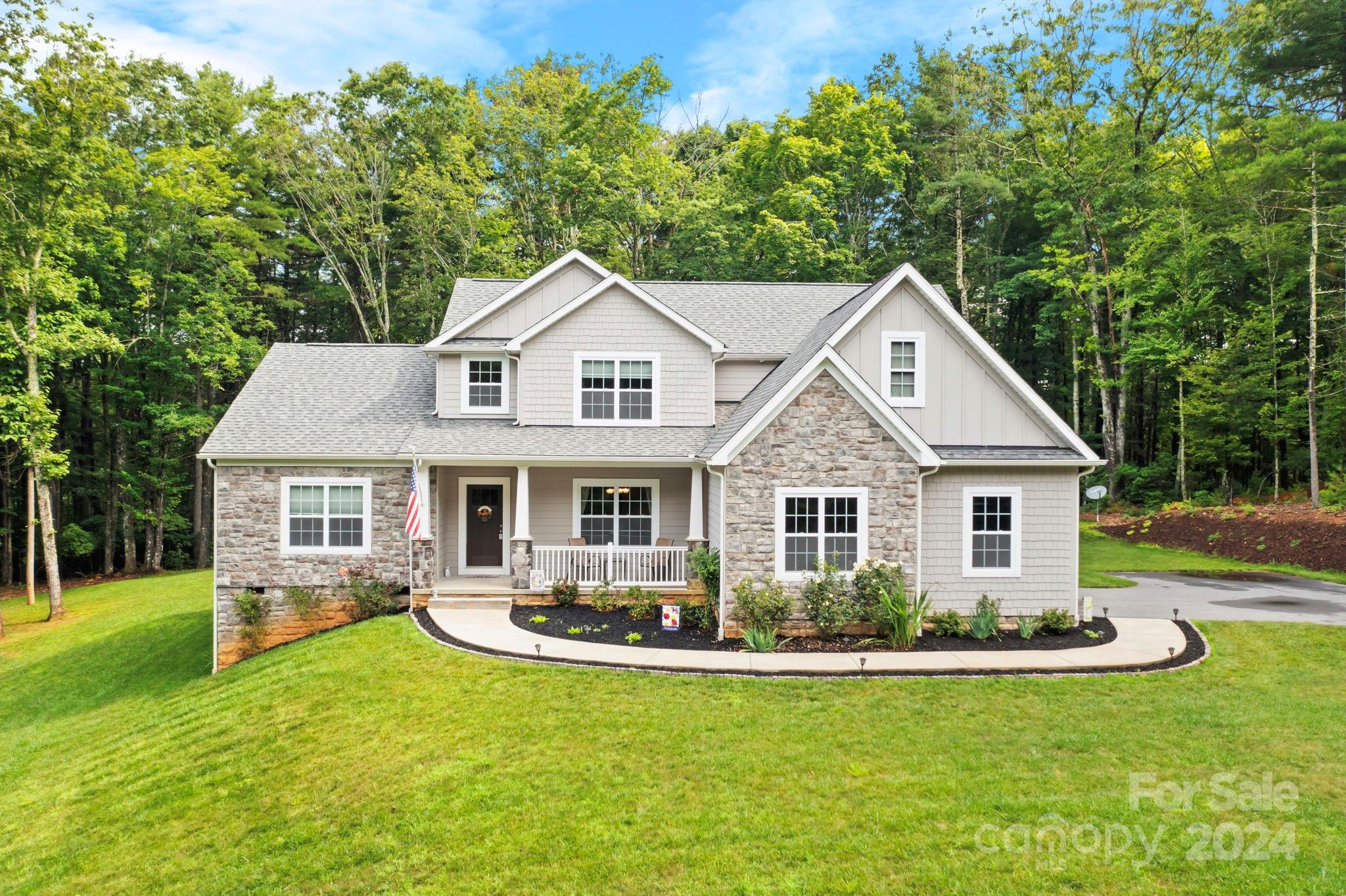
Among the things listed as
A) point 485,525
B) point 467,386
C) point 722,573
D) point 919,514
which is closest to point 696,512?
point 722,573

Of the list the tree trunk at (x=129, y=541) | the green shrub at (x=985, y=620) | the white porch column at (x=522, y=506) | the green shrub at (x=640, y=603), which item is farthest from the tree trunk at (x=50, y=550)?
the green shrub at (x=985, y=620)

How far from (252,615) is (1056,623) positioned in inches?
623

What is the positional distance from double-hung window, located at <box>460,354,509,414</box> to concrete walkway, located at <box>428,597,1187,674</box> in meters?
5.71

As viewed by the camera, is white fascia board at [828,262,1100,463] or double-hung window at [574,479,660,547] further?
double-hung window at [574,479,660,547]

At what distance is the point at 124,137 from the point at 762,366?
1029 inches

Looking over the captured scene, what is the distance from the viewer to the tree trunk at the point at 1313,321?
790 inches

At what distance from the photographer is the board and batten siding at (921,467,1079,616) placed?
12195mm

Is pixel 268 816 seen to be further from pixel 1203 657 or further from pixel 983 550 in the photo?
pixel 1203 657

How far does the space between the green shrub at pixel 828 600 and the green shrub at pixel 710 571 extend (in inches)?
63.5

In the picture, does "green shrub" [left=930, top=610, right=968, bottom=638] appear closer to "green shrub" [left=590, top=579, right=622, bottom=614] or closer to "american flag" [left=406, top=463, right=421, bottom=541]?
"green shrub" [left=590, top=579, right=622, bottom=614]

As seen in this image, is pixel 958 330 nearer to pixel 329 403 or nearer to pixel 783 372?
pixel 783 372

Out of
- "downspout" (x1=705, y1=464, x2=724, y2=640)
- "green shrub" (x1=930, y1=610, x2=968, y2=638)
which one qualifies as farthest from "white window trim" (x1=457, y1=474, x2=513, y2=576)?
→ "green shrub" (x1=930, y1=610, x2=968, y2=638)

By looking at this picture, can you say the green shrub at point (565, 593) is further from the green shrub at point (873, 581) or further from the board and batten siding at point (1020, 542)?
the board and batten siding at point (1020, 542)

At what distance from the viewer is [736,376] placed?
53.0ft
